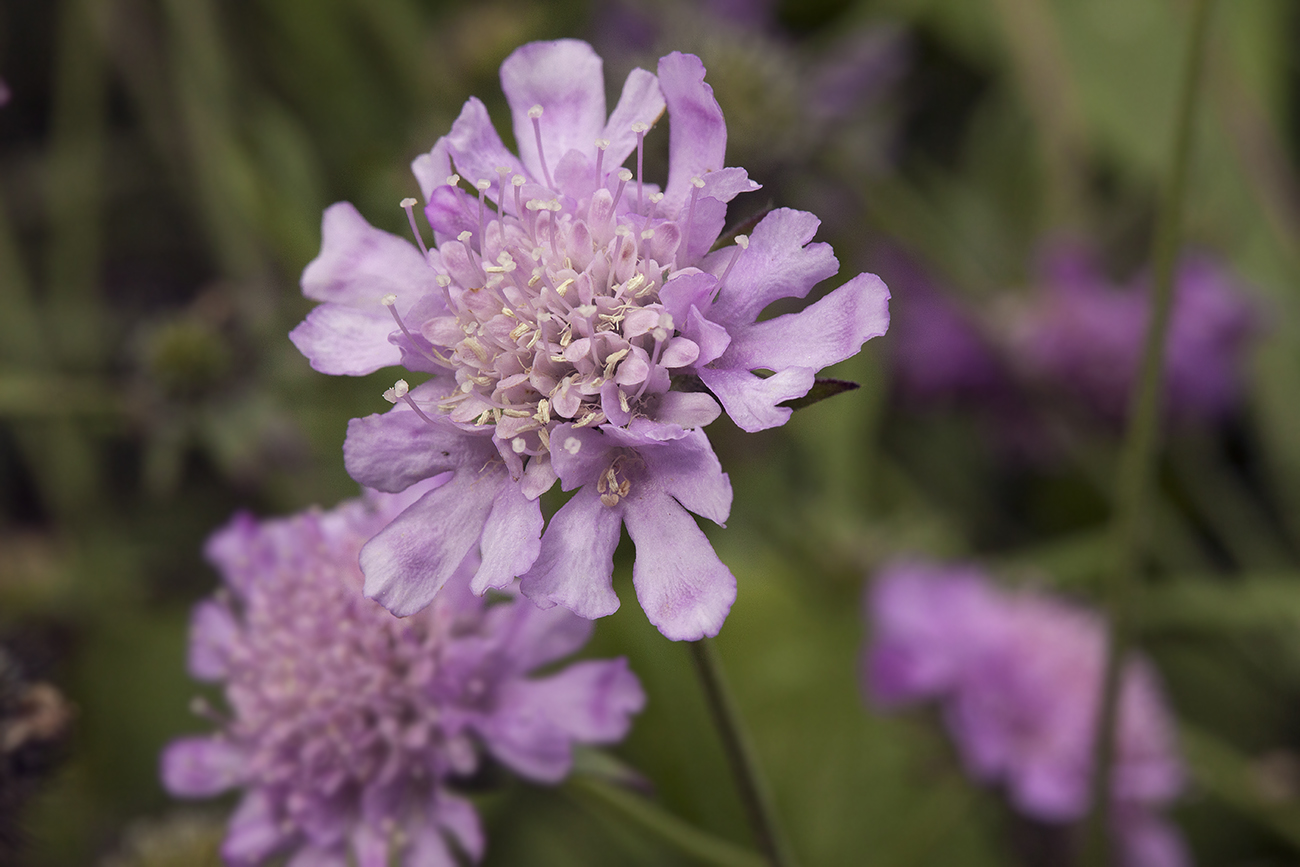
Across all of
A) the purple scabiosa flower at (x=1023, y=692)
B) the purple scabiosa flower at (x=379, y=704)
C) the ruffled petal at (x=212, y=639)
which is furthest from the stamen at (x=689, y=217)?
the purple scabiosa flower at (x=1023, y=692)

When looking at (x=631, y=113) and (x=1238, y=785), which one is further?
(x=1238, y=785)

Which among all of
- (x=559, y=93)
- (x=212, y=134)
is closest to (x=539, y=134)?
(x=559, y=93)

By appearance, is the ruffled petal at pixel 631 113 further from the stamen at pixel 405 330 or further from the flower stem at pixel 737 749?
the flower stem at pixel 737 749

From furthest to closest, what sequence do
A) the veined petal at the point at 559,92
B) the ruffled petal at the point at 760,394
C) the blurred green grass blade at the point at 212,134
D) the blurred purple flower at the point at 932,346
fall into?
the blurred purple flower at the point at 932,346
the blurred green grass blade at the point at 212,134
the veined petal at the point at 559,92
the ruffled petal at the point at 760,394

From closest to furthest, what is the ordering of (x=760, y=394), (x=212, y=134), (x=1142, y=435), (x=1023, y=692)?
(x=760, y=394) < (x=1142, y=435) < (x=1023, y=692) < (x=212, y=134)

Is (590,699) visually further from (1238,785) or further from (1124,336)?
(1124,336)

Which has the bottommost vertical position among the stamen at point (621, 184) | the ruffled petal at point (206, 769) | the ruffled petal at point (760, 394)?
the ruffled petal at point (206, 769)

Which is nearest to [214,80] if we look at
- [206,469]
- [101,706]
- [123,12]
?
[123,12]

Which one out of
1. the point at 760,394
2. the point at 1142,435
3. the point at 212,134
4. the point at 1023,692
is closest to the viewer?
the point at 760,394
